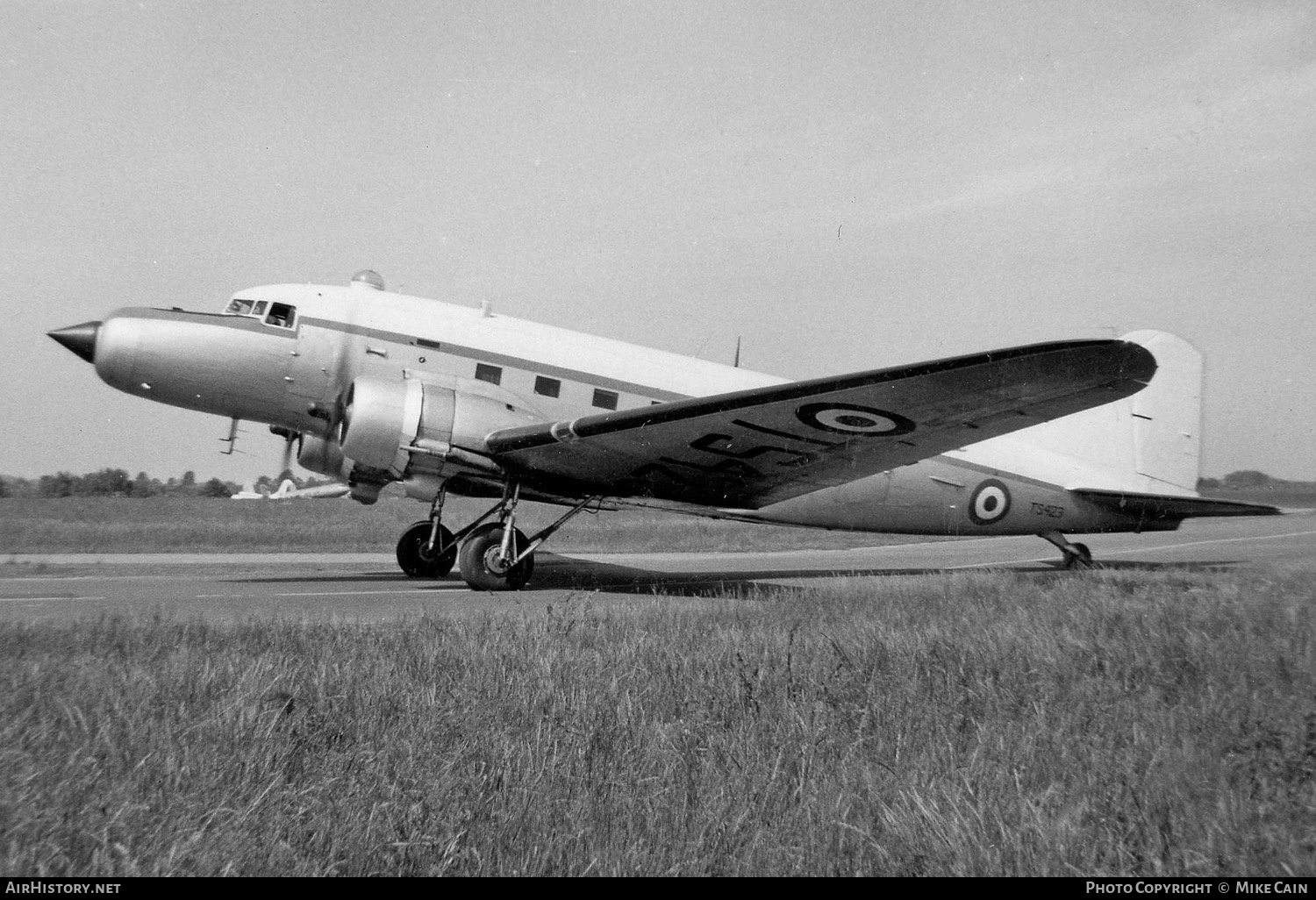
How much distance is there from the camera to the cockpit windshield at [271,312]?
1148cm

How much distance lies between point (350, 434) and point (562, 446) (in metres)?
2.53

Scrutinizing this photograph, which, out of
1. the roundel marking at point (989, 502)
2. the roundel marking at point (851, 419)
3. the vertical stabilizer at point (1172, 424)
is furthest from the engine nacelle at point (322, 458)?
the vertical stabilizer at point (1172, 424)

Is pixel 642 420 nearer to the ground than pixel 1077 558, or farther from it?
farther from it

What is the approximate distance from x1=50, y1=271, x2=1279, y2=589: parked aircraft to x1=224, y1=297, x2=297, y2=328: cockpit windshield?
3cm

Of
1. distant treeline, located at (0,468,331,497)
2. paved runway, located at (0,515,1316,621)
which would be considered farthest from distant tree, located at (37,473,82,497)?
paved runway, located at (0,515,1316,621)

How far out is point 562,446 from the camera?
1009 centimetres

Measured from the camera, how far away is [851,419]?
362 inches

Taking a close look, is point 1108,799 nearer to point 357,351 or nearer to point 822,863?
point 822,863

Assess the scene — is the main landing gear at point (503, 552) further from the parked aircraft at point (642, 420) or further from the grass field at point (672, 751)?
the grass field at point (672, 751)

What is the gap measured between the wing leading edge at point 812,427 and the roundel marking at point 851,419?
19 mm

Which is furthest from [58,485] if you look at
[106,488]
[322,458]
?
[322,458]

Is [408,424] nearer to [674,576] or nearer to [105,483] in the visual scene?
[674,576]

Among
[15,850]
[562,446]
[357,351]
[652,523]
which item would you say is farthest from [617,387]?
[652,523]

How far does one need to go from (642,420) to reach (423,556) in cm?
530
